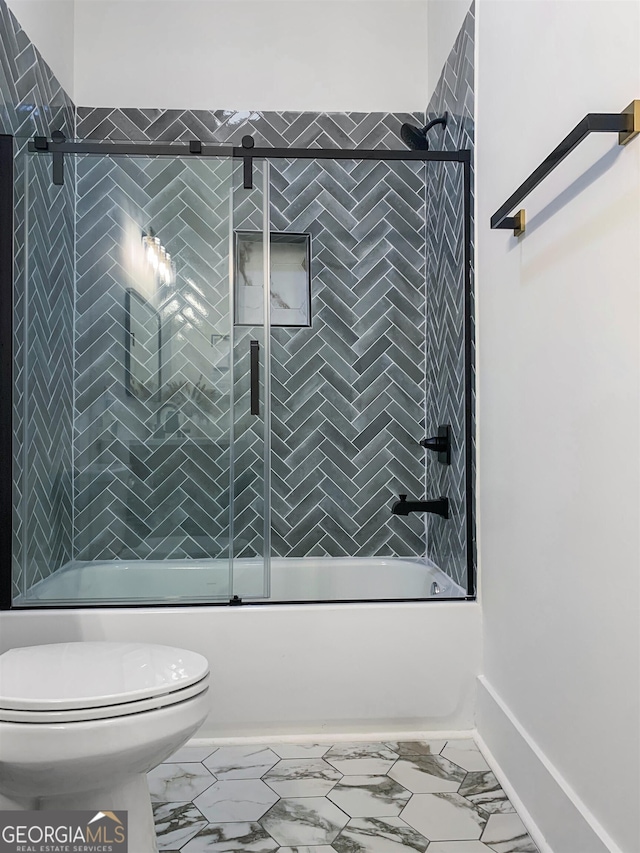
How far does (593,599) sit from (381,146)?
2.39 metres

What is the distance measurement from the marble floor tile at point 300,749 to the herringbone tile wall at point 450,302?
26.5 inches

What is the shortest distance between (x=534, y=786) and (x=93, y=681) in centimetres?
101

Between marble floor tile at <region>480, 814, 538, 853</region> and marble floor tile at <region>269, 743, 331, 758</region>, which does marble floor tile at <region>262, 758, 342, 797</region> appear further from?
marble floor tile at <region>480, 814, 538, 853</region>

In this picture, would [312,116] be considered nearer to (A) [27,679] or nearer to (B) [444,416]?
(B) [444,416]

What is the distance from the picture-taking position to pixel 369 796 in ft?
5.54

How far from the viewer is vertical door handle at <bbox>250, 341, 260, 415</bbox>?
211cm

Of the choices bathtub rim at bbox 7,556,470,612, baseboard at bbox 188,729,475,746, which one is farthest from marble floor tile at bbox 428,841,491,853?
bathtub rim at bbox 7,556,470,612

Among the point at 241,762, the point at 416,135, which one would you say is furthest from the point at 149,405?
the point at 416,135

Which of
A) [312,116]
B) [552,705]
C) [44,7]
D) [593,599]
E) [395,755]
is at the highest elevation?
[44,7]

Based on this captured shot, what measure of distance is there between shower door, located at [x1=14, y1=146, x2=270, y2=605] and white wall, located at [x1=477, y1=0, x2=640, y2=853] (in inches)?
29.9

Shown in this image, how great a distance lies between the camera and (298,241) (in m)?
3.01

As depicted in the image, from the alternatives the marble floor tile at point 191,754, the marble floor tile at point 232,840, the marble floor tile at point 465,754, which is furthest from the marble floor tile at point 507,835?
the marble floor tile at point 191,754

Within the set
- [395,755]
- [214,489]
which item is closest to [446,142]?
[214,489]

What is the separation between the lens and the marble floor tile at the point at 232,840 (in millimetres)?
1465
